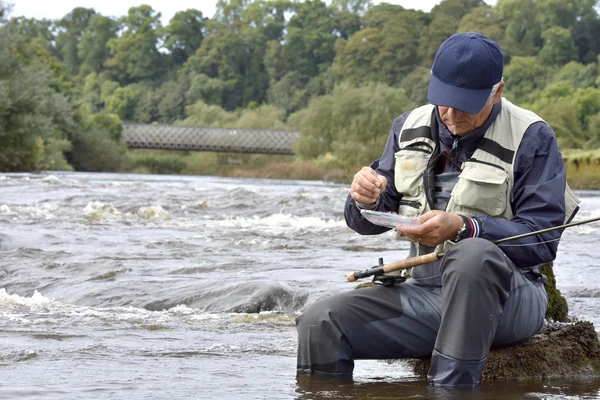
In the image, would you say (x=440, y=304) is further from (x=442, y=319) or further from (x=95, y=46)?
(x=95, y=46)

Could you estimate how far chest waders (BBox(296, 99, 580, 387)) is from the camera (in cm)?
391

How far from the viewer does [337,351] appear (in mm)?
4391

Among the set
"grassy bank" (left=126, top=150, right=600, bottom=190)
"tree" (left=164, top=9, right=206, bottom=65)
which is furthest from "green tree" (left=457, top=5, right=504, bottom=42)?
"tree" (left=164, top=9, right=206, bottom=65)

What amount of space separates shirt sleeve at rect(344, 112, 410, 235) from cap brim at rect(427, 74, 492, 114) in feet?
1.34

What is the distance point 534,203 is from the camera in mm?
4051

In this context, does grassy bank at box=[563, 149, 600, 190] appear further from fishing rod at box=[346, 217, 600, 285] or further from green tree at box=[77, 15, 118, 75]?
green tree at box=[77, 15, 118, 75]

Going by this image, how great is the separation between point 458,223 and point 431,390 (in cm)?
72

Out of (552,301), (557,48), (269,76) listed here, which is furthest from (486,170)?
(269,76)

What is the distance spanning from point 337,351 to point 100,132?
258 ft

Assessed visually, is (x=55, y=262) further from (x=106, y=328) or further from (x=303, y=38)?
(x=303, y=38)

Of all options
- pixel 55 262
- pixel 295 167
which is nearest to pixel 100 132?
pixel 295 167

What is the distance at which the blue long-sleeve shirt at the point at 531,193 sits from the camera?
13.2ft

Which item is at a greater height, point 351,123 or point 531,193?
point 531,193

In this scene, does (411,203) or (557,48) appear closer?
(411,203)
